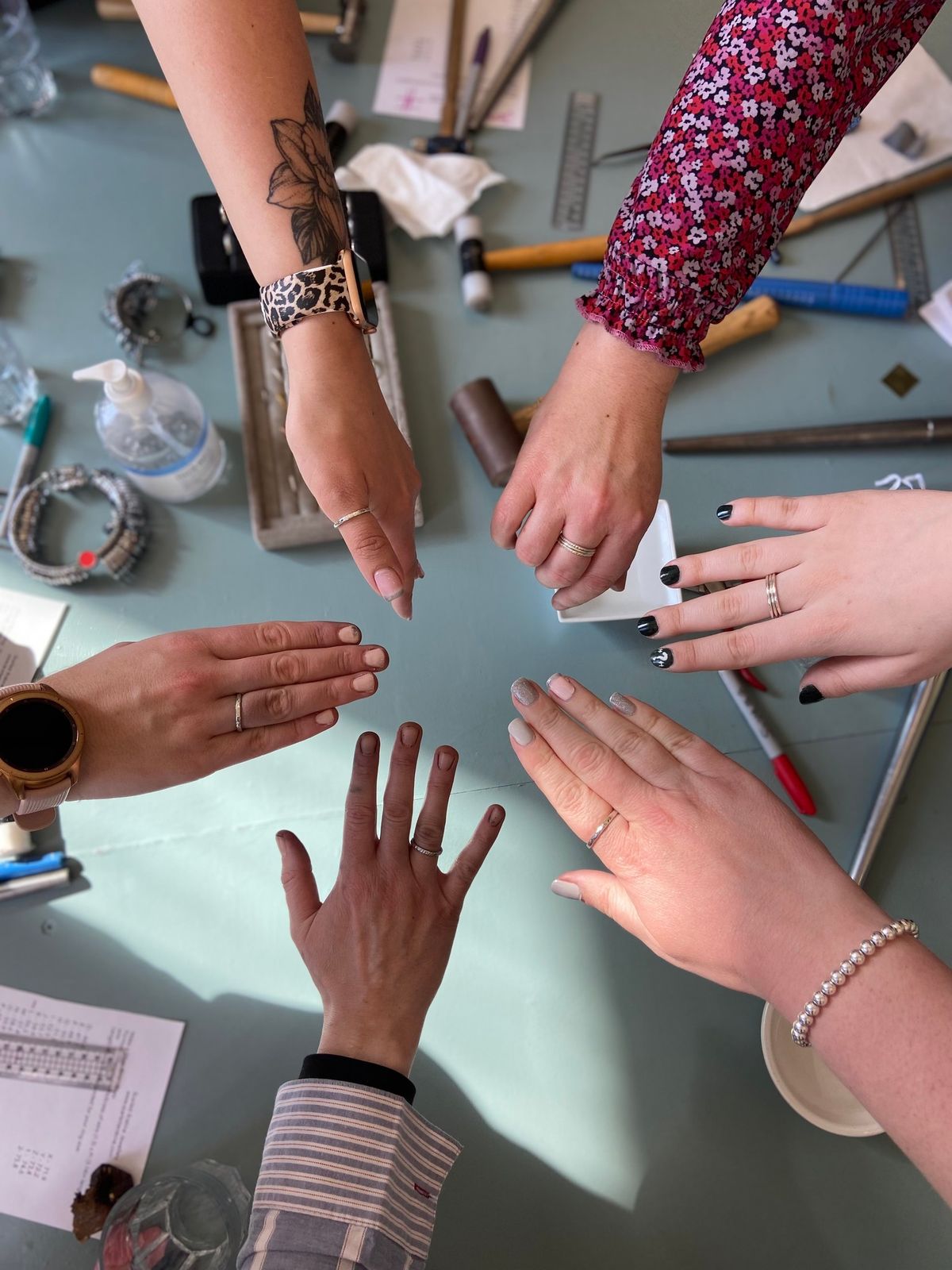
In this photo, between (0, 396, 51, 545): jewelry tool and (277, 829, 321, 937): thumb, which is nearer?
(277, 829, 321, 937): thumb

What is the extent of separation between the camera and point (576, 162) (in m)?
1.50

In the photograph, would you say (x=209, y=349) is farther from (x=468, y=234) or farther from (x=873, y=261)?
(x=873, y=261)

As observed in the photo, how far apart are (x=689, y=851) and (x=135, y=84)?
1622 mm

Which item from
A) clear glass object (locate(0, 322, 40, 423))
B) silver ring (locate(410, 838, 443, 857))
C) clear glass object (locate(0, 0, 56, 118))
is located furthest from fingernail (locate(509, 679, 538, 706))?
clear glass object (locate(0, 0, 56, 118))

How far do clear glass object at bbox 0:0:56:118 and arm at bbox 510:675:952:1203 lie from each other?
4.80ft

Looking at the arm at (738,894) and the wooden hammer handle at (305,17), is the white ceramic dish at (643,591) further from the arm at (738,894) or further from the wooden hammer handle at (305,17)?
the wooden hammer handle at (305,17)

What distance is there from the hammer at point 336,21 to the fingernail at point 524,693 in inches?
50.3

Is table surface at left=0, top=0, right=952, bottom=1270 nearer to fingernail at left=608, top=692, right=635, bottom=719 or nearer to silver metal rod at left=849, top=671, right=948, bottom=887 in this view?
silver metal rod at left=849, top=671, right=948, bottom=887

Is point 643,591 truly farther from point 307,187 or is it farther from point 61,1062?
point 61,1062

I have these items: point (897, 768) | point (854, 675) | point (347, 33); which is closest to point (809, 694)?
point (854, 675)

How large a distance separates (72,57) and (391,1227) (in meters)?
1.96

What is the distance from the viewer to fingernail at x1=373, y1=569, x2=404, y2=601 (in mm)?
979

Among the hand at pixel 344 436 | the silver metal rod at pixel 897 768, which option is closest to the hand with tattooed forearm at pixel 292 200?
the hand at pixel 344 436

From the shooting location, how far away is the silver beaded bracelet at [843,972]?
802 millimetres
